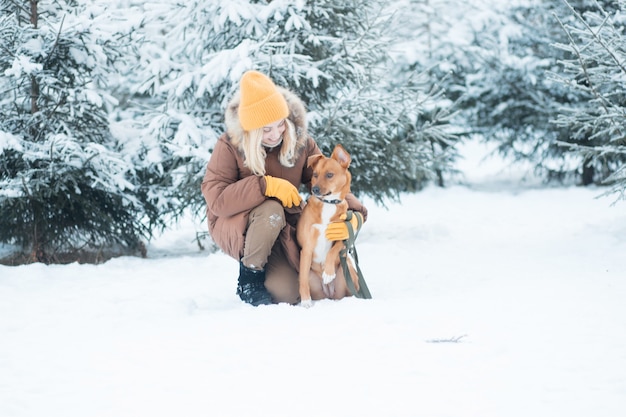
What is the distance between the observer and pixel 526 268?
4.80 m

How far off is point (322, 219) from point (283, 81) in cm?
263

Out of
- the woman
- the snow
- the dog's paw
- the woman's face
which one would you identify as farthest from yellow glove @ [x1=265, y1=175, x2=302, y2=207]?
the snow

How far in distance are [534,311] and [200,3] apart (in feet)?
15.0

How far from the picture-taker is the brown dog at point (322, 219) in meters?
3.57

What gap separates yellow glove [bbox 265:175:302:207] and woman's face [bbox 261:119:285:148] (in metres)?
0.22

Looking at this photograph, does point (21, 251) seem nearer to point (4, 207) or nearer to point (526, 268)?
point (4, 207)

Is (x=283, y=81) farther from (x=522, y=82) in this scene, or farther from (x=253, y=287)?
(x=522, y=82)

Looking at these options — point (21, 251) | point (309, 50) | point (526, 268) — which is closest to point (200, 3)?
point (309, 50)

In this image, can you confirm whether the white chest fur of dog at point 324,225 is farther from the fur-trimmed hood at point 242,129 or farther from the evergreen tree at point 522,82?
the evergreen tree at point 522,82

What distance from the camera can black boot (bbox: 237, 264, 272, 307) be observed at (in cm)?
369

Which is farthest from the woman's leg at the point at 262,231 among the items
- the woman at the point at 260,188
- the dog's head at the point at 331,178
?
the dog's head at the point at 331,178

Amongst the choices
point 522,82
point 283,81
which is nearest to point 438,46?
point 522,82

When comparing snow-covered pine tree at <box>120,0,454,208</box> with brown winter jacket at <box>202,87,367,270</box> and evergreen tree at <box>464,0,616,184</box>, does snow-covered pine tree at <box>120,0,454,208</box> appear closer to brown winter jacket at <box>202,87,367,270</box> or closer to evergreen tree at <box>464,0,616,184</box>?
brown winter jacket at <box>202,87,367,270</box>

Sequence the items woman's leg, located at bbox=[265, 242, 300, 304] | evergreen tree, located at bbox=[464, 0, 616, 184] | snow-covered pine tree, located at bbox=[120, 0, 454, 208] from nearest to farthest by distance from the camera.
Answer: woman's leg, located at bbox=[265, 242, 300, 304], snow-covered pine tree, located at bbox=[120, 0, 454, 208], evergreen tree, located at bbox=[464, 0, 616, 184]
